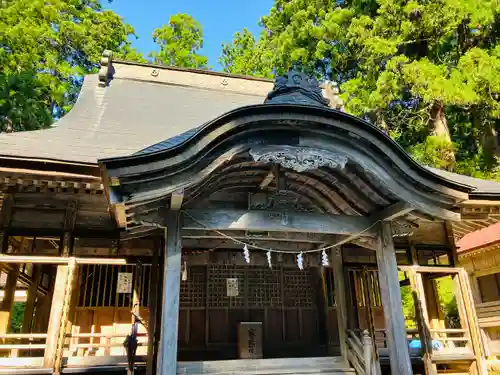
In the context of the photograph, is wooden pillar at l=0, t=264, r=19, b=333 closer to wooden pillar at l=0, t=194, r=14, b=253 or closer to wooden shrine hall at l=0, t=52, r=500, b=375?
wooden shrine hall at l=0, t=52, r=500, b=375

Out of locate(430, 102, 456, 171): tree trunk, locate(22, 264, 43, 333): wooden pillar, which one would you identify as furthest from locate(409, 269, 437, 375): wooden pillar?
locate(430, 102, 456, 171): tree trunk

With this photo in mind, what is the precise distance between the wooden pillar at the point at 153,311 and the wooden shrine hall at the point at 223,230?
0.9 inches

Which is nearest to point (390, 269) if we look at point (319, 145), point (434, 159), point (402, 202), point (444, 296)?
point (402, 202)

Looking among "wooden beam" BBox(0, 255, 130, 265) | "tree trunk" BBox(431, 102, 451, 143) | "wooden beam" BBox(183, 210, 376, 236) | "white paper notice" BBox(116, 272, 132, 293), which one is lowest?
"white paper notice" BBox(116, 272, 132, 293)

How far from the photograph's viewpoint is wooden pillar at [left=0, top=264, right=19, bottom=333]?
6715 millimetres

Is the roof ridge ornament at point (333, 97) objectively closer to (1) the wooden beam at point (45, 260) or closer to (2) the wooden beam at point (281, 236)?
(2) the wooden beam at point (281, 236)

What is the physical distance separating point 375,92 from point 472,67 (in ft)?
10.9

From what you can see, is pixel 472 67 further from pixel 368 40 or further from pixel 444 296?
pixel 444 296

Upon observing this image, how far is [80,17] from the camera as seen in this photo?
64.8ft

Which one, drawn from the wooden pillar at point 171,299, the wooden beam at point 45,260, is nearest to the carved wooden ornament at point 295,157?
the wooden pillar at point 171,299

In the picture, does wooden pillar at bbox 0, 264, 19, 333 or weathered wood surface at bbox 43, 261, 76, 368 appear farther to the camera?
wooden pillar at bbox 0, 264, 19, 333

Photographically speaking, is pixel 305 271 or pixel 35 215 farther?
pixel 305 271

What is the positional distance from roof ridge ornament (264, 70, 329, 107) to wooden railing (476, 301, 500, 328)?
1266 cm

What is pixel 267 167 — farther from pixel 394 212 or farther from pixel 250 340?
pixel 250 340
